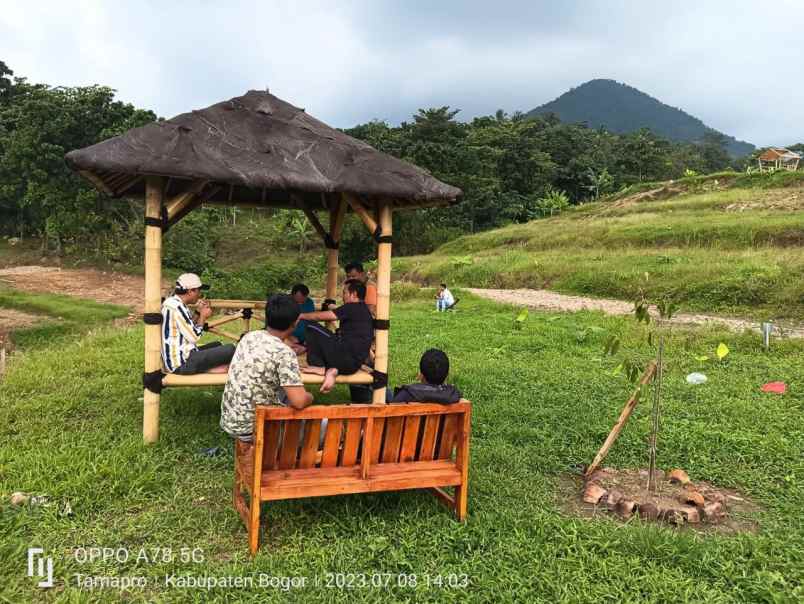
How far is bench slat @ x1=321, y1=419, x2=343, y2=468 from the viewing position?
3496 mm

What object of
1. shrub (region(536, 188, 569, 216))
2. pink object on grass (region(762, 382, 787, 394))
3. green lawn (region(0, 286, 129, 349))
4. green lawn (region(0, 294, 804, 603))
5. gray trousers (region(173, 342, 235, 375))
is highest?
shrub (region(536, 188, 569, 216))

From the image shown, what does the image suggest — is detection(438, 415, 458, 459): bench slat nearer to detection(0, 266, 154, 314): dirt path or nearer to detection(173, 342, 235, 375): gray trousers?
detection(173, 342, 235, 375): gray trousers

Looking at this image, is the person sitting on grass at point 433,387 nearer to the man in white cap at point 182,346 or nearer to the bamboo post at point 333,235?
the man in white cap at point 182,346

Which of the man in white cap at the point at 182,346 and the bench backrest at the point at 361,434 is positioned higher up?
the man in white cap at the point at 182,346

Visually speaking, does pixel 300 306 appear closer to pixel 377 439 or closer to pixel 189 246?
pixel 377 439

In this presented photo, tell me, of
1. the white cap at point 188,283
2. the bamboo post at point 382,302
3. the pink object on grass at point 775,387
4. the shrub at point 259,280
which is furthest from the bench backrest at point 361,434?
the shrub at point 259,280

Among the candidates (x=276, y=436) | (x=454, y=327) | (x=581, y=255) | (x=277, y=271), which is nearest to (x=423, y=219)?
(x=277, y=271)

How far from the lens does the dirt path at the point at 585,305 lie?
1252cm

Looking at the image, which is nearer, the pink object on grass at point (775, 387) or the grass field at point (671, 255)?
the pink object on grass at point (775, 387)

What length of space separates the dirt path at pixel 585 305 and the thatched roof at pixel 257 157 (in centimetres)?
922

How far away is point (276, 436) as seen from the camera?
343cm

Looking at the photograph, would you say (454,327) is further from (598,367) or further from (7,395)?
(7,395)

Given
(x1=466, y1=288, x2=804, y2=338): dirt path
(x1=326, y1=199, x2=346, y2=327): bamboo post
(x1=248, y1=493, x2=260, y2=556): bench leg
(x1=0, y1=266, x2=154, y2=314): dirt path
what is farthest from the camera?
(x1=0, y1=266, x2=154, y2=314): dirt path

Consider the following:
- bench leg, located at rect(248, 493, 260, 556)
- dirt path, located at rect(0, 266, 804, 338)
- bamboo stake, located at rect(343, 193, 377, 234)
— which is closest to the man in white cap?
bamboo stake, located at rect(343, 193, 377, 234)
